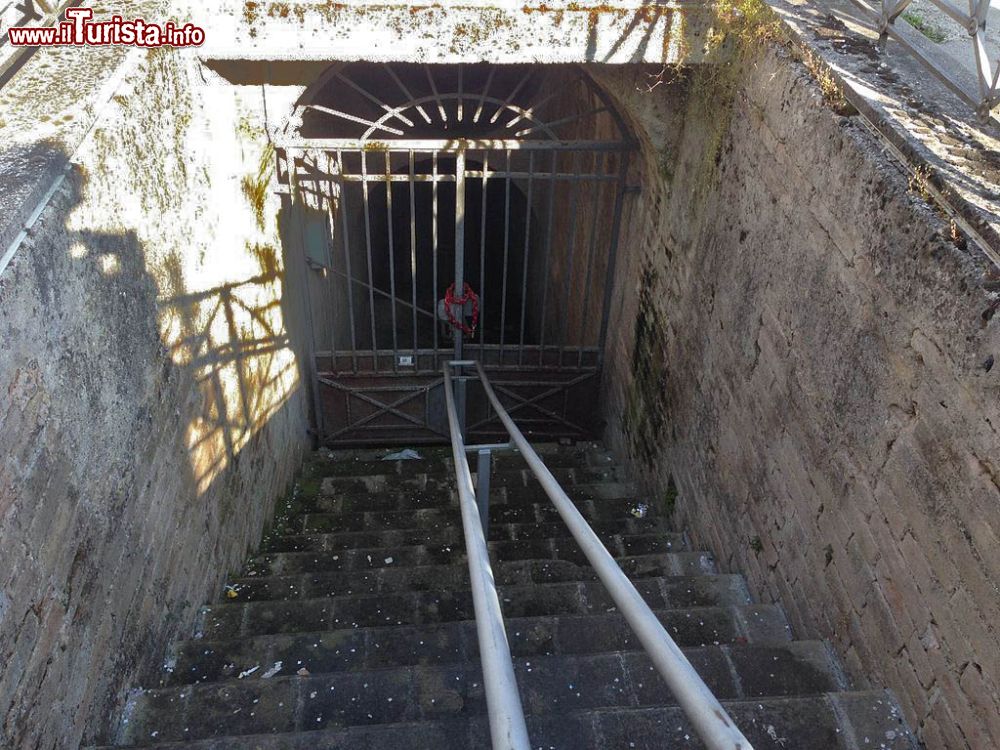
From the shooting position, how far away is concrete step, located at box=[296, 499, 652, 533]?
5.20 m

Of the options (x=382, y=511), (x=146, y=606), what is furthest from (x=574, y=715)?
(x=382, y=511)

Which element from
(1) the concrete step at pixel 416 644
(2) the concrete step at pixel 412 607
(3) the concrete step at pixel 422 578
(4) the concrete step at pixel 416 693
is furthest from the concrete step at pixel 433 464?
(4) the concrete step at pixel 416 693

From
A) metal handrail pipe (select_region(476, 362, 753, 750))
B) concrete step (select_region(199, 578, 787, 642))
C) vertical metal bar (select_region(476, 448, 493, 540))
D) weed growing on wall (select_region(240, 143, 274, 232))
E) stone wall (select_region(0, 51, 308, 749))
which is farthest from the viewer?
weed growing on wall (select_region(240, 143, 274, 232))

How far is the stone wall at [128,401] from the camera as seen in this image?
7.14 feet

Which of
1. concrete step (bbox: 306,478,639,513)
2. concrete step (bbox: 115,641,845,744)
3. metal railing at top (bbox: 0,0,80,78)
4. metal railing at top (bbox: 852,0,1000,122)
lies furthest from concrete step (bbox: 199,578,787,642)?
metal railing at top (bbox: 0,0,80,78)

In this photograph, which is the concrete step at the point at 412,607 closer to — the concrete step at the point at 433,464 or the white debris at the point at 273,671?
the white debris at the point at 273,671

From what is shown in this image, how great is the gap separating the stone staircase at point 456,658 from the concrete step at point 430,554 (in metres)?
0.01

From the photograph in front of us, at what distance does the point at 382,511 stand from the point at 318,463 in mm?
1280

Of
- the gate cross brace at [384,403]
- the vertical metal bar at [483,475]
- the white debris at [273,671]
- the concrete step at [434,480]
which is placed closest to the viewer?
the white debris at [273,671]

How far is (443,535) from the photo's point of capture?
16.0 feet

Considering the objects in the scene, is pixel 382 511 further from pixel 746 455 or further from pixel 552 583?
pixel 746 455

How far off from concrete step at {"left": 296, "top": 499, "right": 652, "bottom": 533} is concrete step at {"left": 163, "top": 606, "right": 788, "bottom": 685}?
175 centimetres

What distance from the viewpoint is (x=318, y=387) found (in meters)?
6.66

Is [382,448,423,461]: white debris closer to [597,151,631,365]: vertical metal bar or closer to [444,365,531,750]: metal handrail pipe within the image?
[597,151,631,365]: vertical metal bar
